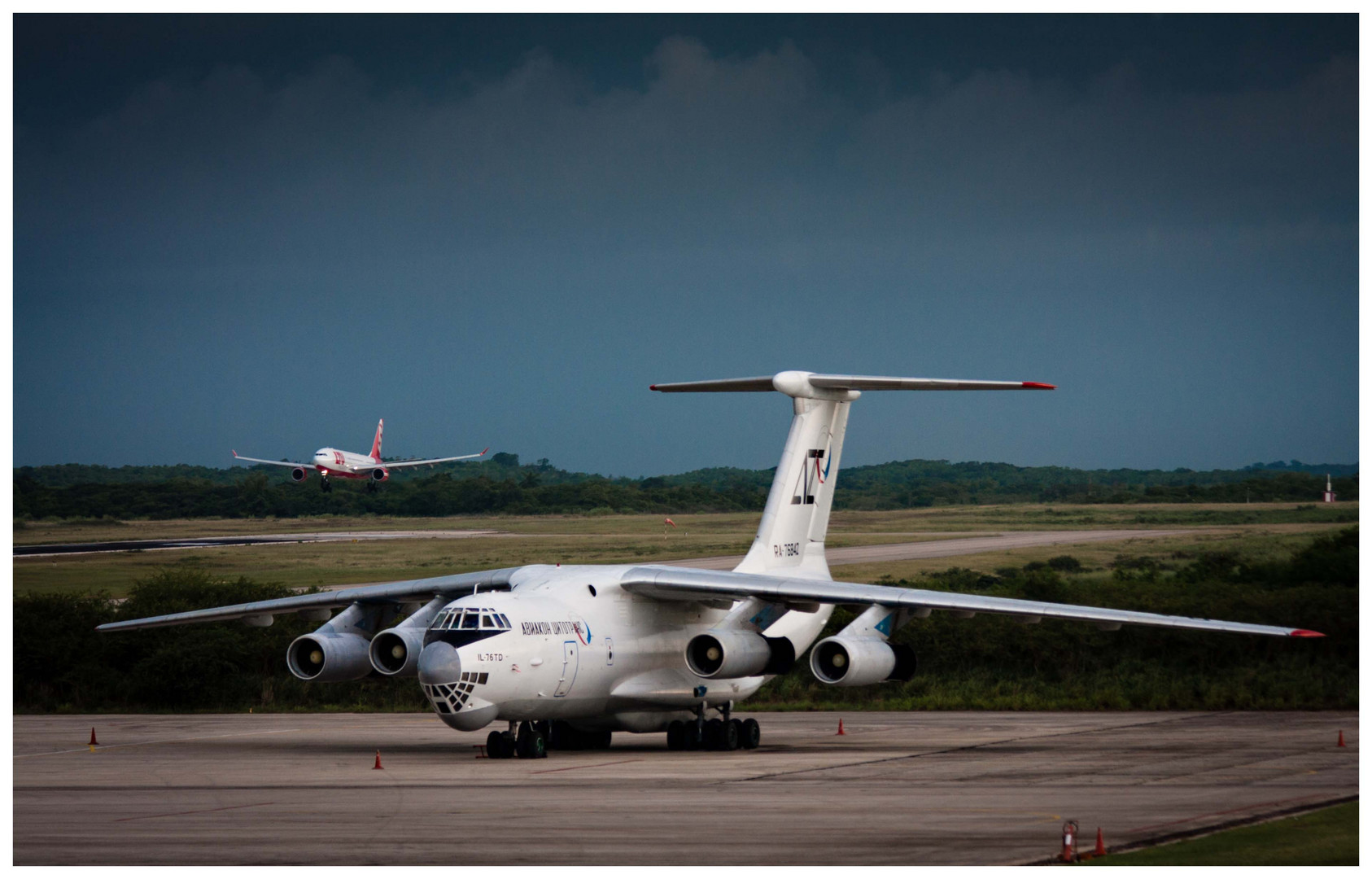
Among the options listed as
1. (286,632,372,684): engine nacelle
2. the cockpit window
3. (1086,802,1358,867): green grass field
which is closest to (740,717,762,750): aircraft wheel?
the cockpit window

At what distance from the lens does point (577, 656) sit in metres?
20.5

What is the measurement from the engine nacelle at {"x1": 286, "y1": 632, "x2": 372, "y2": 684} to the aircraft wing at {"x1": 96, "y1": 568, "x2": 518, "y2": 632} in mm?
Answer: 924

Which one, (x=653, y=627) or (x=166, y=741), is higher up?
(x=653, y=627)

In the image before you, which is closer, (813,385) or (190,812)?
(190,812)

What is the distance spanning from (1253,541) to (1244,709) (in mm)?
17585

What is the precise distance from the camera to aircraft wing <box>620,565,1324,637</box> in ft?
64.1

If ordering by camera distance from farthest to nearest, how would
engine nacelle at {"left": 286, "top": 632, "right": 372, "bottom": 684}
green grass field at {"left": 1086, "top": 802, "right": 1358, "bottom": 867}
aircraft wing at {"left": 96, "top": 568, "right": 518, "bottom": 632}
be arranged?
1. aircraft wing at {"left": 96, "top": 568, "right": 518, "bottom": 632}
2. engine nacelle at {"left": 286, "top": 632, "right": 372, "bottom": 684}
3. green grass field at {"left": 1086, "top": 802, "right": 1358, "bottom": 867}

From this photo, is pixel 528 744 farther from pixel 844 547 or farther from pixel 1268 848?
pixel 844 547

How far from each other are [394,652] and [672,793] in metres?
6.90

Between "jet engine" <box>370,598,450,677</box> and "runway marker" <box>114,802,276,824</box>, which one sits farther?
"jet engine" <box>370,598,450,677</box>

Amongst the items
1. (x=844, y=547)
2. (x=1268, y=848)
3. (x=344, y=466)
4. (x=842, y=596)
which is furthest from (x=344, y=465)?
(x=1268, y=848)

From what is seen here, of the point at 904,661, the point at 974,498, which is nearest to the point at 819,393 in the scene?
the point at 904,661

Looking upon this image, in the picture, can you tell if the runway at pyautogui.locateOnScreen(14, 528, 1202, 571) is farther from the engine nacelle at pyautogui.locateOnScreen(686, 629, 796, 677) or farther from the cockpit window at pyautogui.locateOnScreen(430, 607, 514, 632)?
the cockpit window at pyautogui.locateOnScreen(430, 607, 514, 632)

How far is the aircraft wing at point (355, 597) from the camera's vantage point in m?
23.6
